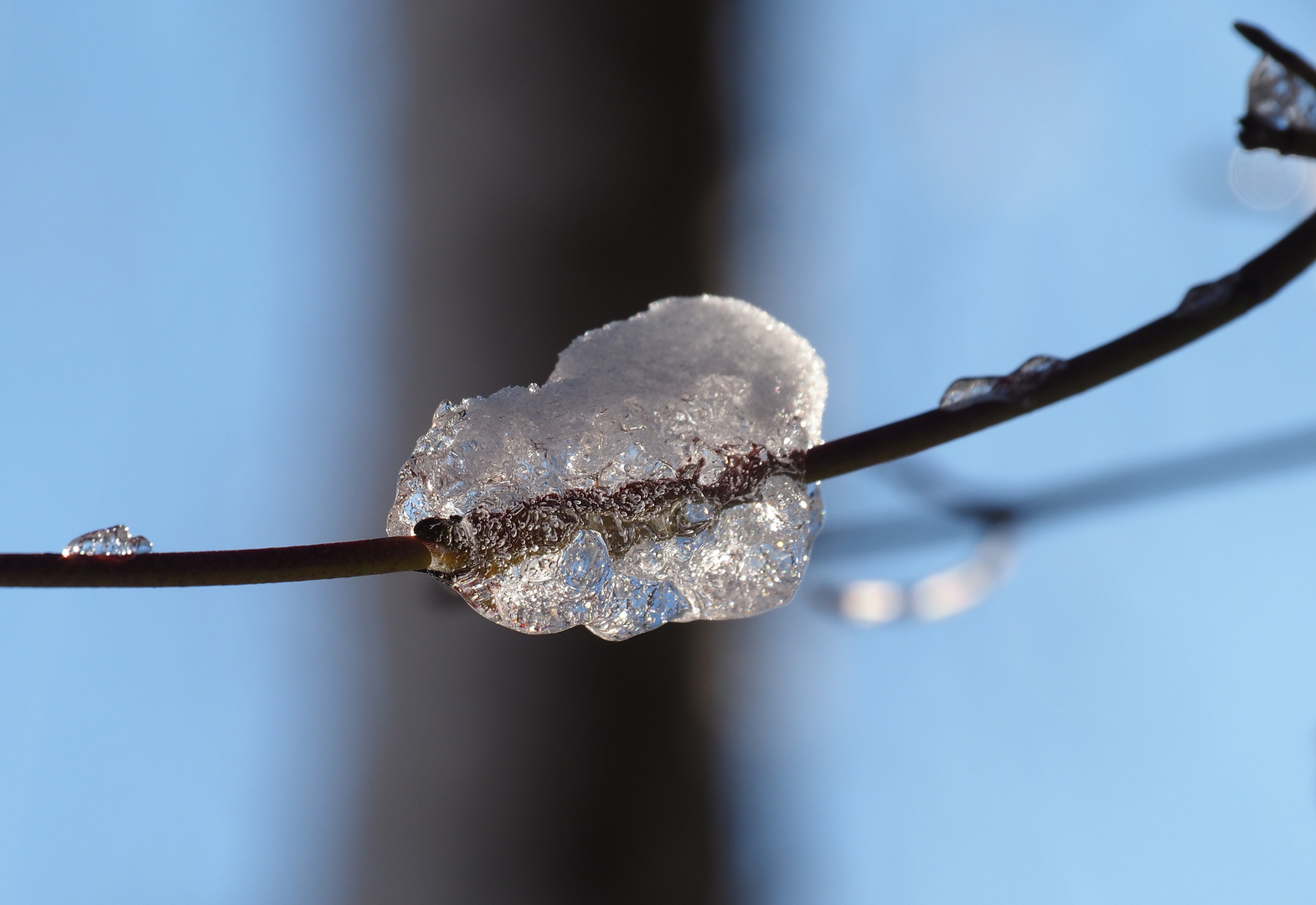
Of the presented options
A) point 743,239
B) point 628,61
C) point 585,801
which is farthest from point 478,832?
point 628,61

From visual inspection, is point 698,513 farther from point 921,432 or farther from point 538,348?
point 538,348

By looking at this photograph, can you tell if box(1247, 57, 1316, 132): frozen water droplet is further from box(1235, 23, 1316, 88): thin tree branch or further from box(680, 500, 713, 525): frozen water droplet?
box(680, 500, 713, 525): frozen water droplet

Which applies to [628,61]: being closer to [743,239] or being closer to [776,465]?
[743,239]

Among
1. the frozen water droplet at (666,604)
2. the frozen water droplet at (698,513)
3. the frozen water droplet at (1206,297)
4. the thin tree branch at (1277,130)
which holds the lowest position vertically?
the frozen water droplet at (666,604)

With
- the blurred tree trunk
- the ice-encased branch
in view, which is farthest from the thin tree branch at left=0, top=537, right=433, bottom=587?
the blurred tree trunk

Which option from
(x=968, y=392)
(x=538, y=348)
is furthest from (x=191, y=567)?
(x=538, y=348)

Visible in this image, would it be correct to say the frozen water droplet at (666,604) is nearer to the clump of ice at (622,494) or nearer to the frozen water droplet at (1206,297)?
the clump of ice at (622,494)

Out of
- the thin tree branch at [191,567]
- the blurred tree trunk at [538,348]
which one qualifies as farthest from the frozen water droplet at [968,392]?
the blurred tree trunk at [538,348]
